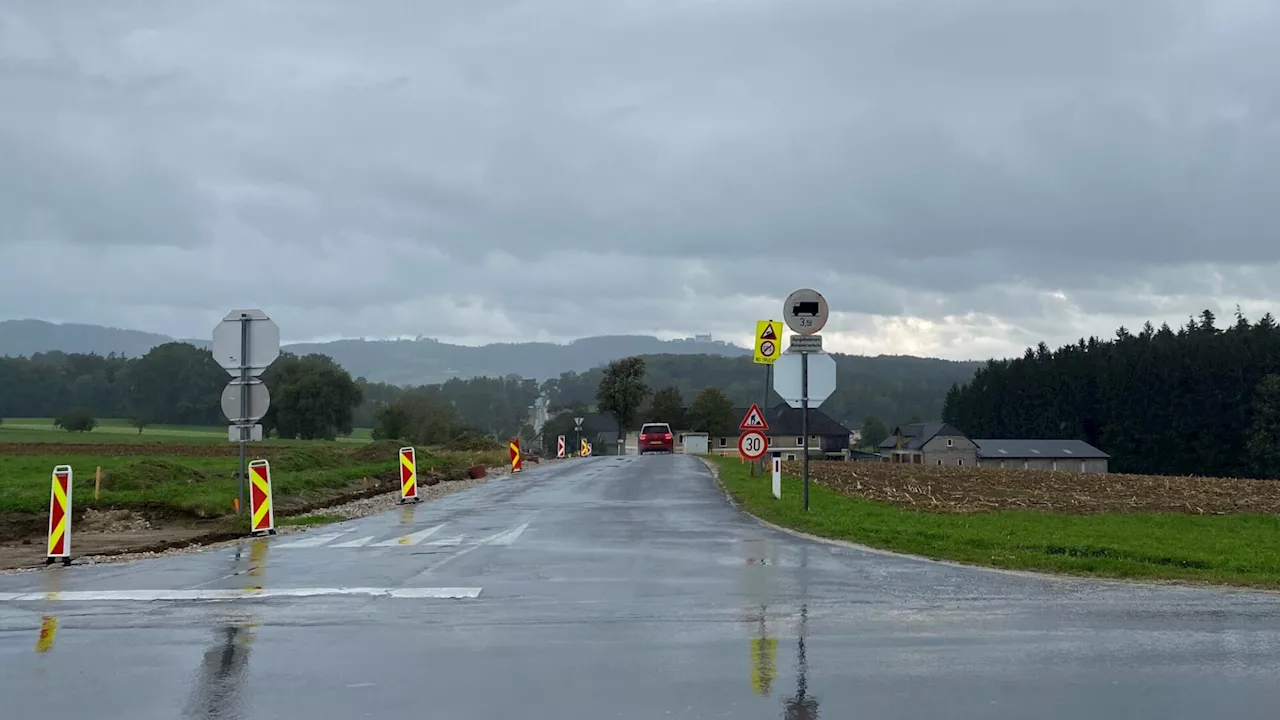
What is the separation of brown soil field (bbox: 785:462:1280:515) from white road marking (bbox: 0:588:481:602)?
46.7ft

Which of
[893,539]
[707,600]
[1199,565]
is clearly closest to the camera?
[707,600]

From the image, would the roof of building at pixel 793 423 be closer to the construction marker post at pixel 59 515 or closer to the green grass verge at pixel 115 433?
the green grass verge at pixel 115 433

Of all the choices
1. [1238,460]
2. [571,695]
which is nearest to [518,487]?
[571,695]

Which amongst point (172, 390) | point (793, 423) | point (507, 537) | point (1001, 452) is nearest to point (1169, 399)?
point (1001, 452)

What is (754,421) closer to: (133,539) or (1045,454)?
(133,539)

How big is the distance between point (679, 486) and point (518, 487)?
4.65m

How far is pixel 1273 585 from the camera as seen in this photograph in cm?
1164

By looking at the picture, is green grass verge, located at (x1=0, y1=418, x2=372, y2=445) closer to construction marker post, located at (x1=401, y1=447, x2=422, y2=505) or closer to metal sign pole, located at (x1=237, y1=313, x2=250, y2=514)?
construction marker post, located at (x1=401, y1=447, x2=422, y2=505)

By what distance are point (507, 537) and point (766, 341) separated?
13.4m

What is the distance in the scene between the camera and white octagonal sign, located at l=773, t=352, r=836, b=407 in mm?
19781

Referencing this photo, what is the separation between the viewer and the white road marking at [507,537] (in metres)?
15.5

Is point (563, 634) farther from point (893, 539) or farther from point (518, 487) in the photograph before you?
point (518, 487)

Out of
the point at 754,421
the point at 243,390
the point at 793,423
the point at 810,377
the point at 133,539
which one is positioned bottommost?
the point at 133,539

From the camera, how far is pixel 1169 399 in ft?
342
